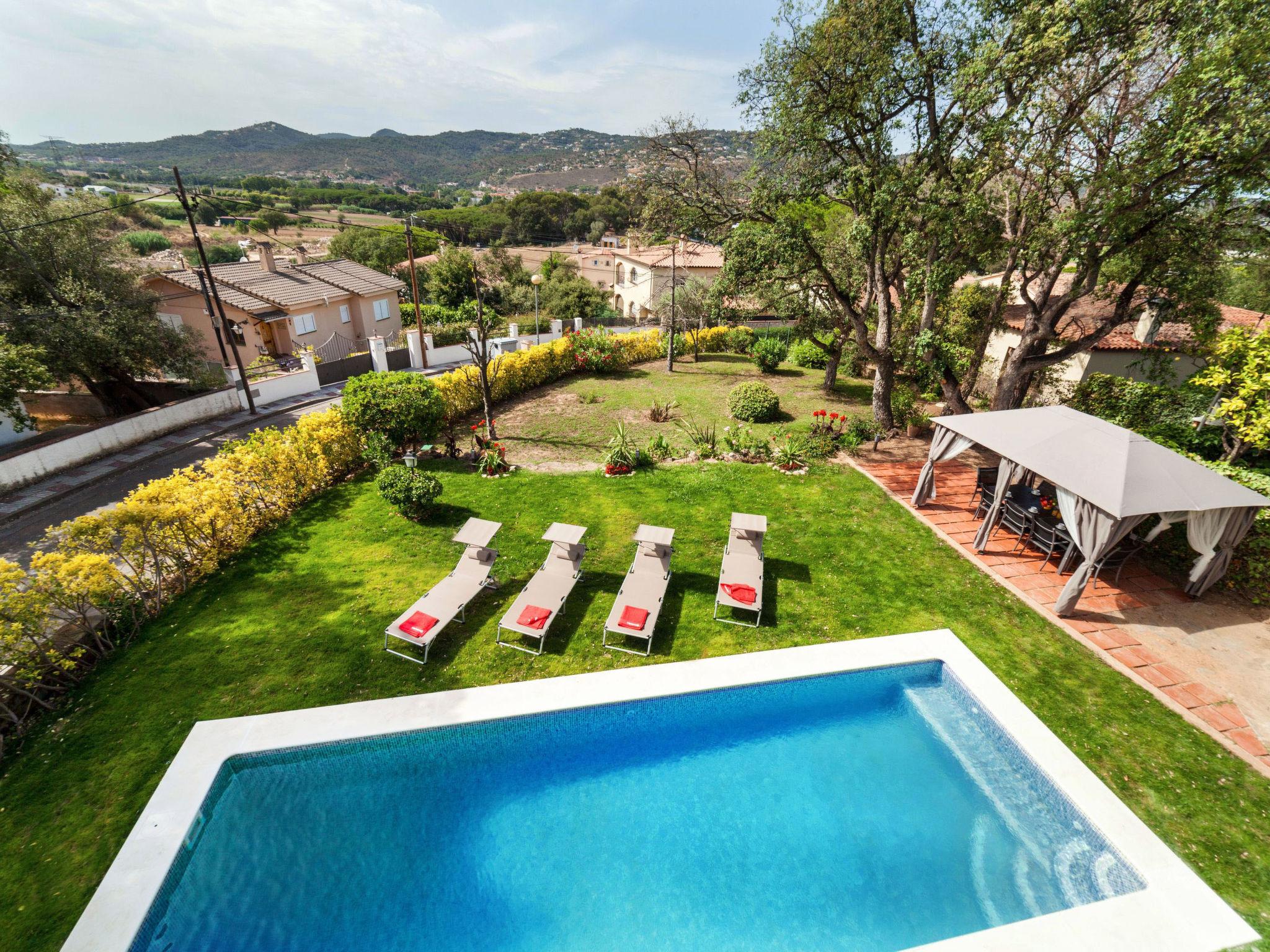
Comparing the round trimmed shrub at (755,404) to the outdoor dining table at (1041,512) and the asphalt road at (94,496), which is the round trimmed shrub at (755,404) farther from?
the asphalt road at (94,496)

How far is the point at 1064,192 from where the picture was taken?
38.8ft

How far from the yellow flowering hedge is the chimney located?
2029 cm

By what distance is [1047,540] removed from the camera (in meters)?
10.4

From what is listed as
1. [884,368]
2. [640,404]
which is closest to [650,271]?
[640,404]

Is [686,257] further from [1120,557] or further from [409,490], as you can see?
[1120,557]

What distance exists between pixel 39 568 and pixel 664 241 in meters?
16.3

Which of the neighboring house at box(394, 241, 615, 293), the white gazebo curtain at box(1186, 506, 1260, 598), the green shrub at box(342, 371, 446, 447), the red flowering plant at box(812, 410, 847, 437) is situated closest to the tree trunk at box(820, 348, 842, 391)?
the red flowering plant at box(812, 410, 847, 437)

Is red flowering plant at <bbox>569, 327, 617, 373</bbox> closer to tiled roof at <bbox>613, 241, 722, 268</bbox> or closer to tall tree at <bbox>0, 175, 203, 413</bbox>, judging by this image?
tall tree at <bbox>0, 175, 203, 413</bbox>

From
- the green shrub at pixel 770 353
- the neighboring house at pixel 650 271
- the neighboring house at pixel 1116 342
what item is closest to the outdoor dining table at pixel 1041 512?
the neighboring house at pixel 1116 342

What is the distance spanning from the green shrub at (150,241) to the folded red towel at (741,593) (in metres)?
86.2

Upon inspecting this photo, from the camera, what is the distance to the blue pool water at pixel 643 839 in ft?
18.2

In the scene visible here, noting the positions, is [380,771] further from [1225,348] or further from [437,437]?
[1225,348]

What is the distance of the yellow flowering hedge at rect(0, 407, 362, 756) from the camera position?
710 cm

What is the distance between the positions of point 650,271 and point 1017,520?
38767mm
